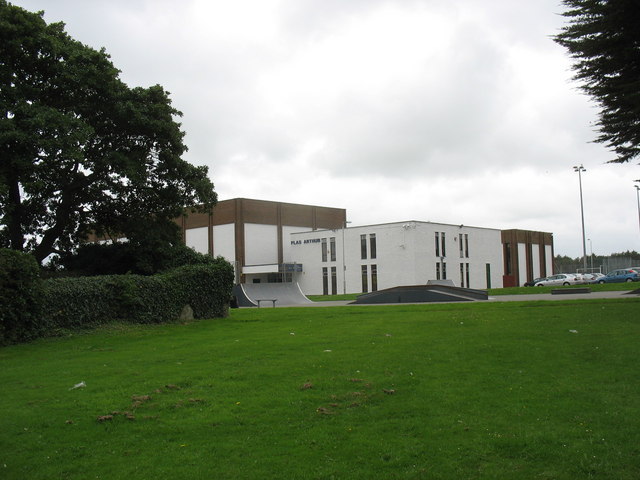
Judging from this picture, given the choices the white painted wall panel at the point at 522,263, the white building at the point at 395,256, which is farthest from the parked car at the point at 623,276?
the white painted wall panel at the point at 522,263

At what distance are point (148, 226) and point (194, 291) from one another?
378cm

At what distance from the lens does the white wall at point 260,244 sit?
2813 inches

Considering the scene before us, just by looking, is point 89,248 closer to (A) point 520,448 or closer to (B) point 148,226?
(B) point 148,226

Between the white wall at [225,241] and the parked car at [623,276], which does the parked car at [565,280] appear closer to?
the parked car at [623,276]

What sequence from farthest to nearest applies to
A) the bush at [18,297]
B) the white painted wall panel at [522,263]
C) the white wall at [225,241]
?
1. the white painted wall panel at [522,263]
2. the white wall at [225,241]
3. the bush at [18,297]

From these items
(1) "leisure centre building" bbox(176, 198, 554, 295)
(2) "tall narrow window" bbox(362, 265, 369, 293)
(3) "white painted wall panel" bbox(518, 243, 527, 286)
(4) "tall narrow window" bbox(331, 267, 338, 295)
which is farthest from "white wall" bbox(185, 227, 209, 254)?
(3) "white painted wall panel" bbox(518, 243, 527, 286)

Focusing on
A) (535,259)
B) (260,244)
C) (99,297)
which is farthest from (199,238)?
(99,297)

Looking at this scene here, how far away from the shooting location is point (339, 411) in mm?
7219

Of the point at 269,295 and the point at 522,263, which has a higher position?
the point at 522,263

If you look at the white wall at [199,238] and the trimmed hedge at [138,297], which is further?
the white wall at [199,238]

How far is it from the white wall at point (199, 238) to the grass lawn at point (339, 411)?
62.1 metres

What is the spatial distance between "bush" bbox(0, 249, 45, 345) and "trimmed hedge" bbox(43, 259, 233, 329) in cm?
45

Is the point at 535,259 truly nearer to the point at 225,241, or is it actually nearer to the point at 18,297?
the point at 225,241

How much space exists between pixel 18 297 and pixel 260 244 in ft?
185
